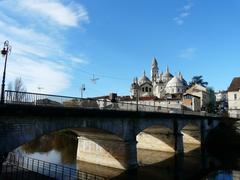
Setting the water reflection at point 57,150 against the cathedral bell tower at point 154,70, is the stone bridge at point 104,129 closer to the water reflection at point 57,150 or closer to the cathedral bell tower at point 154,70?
the water reflection at point 57,150

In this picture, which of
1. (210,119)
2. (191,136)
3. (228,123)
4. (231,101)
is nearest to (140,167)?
(191,136)

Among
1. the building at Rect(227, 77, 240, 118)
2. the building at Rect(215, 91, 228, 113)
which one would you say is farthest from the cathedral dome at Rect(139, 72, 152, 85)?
the building at Rect(227, 77, 240, 118)

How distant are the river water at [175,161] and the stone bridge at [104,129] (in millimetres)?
1427

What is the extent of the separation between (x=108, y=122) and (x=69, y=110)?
5.33 metres

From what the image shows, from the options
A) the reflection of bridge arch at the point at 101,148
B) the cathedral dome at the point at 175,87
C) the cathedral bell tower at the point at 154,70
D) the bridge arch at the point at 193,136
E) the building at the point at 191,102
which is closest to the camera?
the reflection of bridge arch at the point at 101,148

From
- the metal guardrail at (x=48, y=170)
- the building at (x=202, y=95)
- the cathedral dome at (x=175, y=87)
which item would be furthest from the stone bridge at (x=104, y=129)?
the cathedral dome at (x=175, y=87)

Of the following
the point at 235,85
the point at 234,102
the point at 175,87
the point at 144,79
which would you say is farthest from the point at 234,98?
the point at 144,79

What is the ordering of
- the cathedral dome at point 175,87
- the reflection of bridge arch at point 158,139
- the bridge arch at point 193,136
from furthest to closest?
the cathedral dome at point 175,87 < the bridge arch at point 193,136 < the reflection of bridge arch at point 158,139

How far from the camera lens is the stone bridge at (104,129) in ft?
54.9

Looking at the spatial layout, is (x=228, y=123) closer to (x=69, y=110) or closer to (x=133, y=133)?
(x=133, y=133)

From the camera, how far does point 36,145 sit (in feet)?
154

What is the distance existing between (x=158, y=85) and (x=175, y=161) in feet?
299

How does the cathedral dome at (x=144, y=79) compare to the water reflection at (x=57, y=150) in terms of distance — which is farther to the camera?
the cathedral dome at (x=144, y=79)

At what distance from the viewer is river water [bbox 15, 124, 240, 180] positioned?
26.6m
